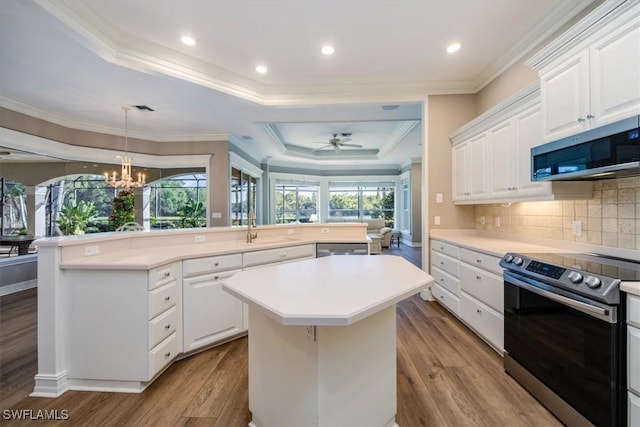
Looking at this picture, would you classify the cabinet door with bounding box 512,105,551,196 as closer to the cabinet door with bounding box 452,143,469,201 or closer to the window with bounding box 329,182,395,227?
the cabinet door with bounding box 452,143,469,201

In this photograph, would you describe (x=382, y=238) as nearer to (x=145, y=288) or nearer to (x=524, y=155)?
(x=524, y=155)

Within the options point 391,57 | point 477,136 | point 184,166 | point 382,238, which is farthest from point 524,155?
point 382,238

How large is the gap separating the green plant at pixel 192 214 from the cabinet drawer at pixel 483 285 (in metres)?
5.27

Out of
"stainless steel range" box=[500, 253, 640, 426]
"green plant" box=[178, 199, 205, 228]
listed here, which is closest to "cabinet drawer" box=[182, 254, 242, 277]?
"stainless steel range" box=[500, 253, 640, 426]

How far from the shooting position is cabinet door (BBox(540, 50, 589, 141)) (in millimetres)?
1834

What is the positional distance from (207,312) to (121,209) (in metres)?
4.41

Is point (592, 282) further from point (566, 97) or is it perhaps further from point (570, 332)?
point (566, 97)

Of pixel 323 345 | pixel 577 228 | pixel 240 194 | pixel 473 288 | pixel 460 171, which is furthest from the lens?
pixel 240 194

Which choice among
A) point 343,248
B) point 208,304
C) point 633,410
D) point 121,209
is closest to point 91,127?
point 121,209

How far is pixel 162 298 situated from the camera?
82.8 inches

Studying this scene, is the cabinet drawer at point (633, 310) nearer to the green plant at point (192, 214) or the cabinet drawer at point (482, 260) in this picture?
the cabinet drawer at point (482, 260)

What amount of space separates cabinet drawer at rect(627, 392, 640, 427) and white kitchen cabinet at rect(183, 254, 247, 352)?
2.39 metres

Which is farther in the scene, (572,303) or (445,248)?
(445,248)

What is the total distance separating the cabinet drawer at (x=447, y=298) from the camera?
310cm
